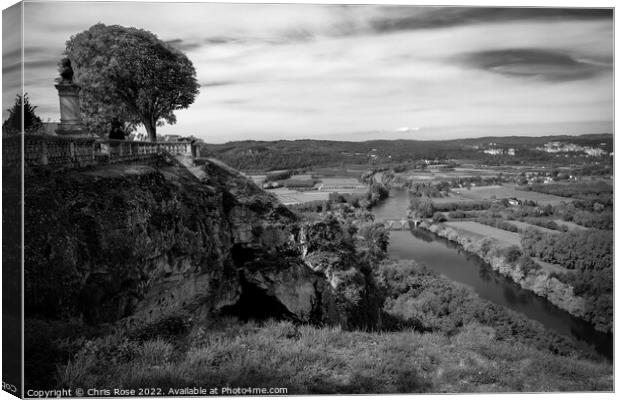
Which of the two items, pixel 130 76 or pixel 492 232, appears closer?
pixel 130 76

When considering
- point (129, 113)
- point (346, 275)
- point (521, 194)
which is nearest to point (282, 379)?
point (346, 275)

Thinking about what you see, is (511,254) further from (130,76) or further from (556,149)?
(130,76)

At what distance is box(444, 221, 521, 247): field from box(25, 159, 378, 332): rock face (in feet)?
11.3

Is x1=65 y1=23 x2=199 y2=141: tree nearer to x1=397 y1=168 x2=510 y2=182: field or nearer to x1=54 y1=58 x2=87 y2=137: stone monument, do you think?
x1=54 y1=58 x2=87 y2=137: stone monument

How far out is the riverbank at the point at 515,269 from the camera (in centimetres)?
1083

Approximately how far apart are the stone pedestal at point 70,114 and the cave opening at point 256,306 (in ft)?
12.0

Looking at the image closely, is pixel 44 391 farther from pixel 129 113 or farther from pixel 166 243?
pixel 129 113

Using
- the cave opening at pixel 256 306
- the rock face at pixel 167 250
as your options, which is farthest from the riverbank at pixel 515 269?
the cave opening at pixel 256 306

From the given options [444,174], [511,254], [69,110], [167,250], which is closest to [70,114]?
[69,110]

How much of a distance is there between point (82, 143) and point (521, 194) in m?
6.42

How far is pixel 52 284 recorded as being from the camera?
→ 4211 mm

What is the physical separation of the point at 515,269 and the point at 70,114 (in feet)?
38.2

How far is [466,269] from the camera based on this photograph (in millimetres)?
18047

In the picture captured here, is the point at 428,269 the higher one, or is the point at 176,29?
the point at 176,29
